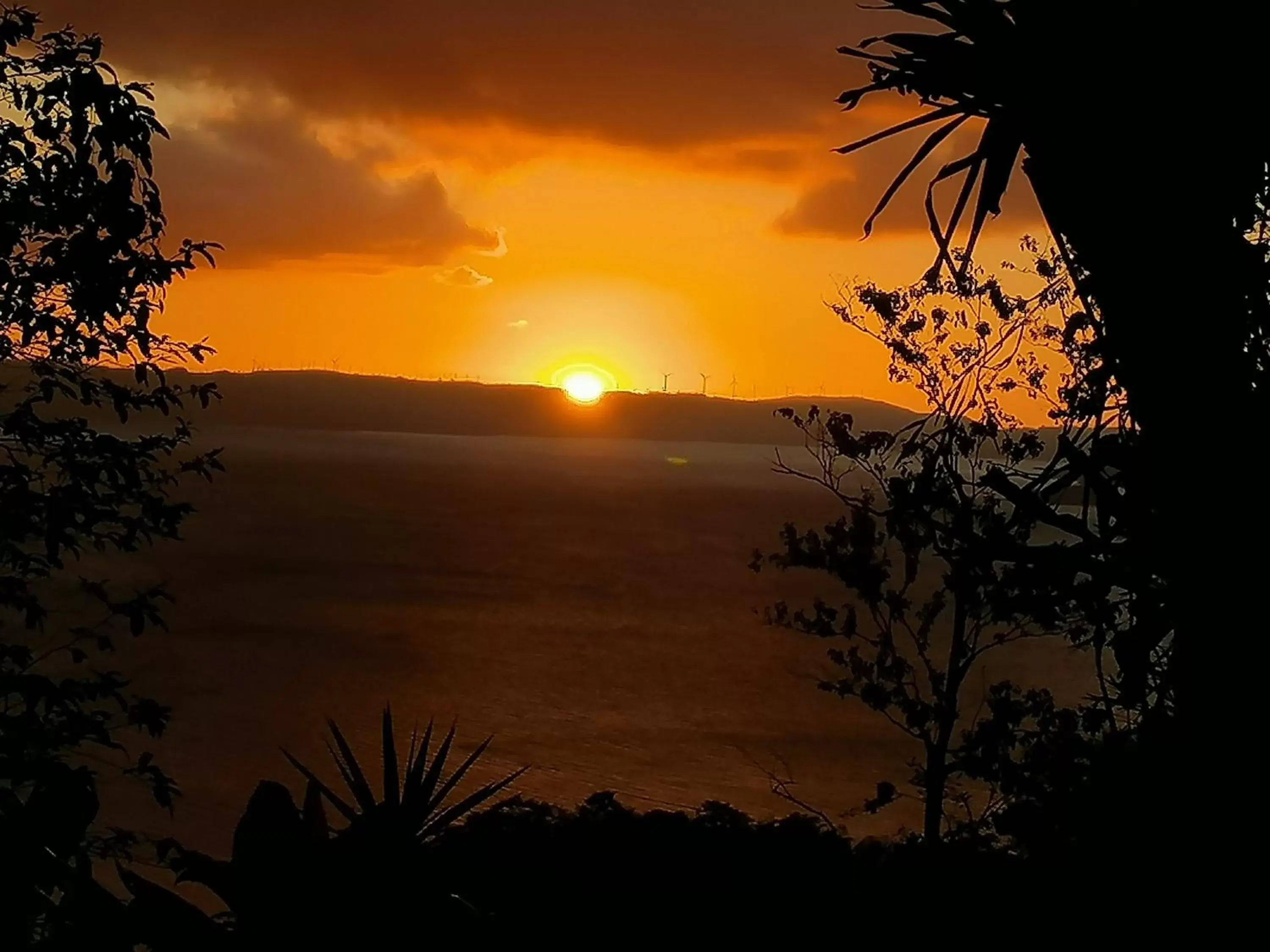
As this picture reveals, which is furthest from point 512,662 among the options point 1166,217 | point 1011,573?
point 1166,217

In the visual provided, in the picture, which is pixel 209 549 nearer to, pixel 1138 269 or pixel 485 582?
pixel 485 582

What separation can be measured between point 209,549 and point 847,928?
90.1 metres

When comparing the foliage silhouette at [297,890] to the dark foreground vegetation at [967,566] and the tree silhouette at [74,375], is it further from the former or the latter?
the tree silhouette at [74,375]

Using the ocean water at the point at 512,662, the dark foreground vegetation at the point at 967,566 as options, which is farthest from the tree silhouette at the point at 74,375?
the ocean water at the point at 512,662

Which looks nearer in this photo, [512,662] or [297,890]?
[297,890]

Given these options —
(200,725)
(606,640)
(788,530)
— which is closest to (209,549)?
(606,640)

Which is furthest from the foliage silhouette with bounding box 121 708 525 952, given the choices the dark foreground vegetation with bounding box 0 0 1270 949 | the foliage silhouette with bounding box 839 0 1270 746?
the foliage silhouette with bounding box 839 0 1270 746

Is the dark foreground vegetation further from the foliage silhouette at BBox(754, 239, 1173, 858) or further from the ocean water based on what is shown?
the ocean water

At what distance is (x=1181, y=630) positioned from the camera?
4.71 m

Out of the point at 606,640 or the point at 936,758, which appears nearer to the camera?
the point at 936,758

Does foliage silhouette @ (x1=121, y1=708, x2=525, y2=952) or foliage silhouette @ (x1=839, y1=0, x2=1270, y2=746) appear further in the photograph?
foliage silhouette @ (x1=839, y1=0, x2=1270, y2=746)

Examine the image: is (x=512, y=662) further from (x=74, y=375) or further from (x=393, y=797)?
(x=393, y=797)

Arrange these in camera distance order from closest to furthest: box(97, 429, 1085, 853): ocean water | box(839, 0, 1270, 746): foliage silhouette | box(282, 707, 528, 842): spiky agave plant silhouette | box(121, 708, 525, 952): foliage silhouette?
box(121, 708, 525, 952): foliage silhouette, box(282, 707, 528, 842): spiky agave plant silhouette, box(839, 0, 1270, 746): foliage silhouette, box(97, 429, 1085, 853): ocean water

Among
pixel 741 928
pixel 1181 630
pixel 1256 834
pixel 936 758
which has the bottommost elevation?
pixel 936 758
